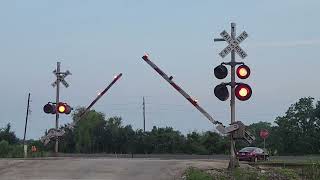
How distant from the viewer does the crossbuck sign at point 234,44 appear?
711 inches

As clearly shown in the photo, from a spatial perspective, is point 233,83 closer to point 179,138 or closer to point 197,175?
point 197,175

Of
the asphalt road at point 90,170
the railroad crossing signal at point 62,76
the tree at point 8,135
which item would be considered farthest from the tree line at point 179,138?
the asphalt road at point 90,170

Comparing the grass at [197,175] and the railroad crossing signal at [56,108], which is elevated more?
the railroad crossing signal at [56,108]

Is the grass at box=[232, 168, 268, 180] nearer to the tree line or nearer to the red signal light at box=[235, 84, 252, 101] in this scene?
the red signal light at box=[235, 84, 252, 101]

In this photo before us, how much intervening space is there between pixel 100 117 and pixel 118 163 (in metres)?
85.8

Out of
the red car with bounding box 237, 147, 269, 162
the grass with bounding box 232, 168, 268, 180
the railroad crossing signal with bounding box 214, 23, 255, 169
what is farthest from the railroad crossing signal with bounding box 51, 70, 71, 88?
the red car with bounding box 237, 147, 269, 162

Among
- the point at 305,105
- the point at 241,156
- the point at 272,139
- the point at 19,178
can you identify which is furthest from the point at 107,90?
the point at 305,105

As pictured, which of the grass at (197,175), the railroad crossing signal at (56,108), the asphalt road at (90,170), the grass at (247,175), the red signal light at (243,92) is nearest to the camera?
the grass at (197,175)

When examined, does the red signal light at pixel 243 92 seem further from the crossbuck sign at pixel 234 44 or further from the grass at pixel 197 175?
the grass at pixel 197 175

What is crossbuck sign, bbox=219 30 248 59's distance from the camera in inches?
711

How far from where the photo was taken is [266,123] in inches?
4705

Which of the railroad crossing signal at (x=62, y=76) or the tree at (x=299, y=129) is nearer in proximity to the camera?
the railroad crossing signal at (x=62, y=76)

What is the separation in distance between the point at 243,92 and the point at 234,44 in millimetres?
1870

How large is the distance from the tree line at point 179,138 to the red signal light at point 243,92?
65008 mm
